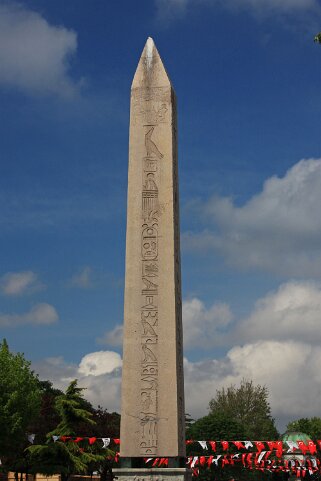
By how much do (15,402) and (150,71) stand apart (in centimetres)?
2348

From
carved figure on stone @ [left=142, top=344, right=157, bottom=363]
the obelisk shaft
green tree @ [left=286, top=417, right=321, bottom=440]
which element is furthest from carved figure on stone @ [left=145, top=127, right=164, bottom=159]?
green tree @ [left=286, top=417, right=321, bottom=440]

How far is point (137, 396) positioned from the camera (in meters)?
11.6

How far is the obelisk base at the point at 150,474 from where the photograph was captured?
11.3 m

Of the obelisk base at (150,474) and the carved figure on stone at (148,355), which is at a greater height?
the carved figure on stone at (148,355)

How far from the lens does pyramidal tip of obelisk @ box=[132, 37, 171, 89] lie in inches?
537

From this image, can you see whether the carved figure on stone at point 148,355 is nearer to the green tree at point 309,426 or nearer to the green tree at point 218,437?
the green tree at point 218,437

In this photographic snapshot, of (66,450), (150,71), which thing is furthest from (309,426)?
(150,71)

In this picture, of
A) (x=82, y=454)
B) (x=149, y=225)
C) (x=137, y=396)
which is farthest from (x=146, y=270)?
(x=82, y=454)

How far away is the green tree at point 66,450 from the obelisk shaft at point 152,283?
21406 mm

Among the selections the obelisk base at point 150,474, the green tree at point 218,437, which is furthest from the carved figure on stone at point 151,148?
the green tree at point 218,437

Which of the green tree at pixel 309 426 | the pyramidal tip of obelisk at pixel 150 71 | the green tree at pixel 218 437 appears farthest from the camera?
the green tree at pixel 309 426

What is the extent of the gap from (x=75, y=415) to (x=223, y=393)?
36405 millimetres

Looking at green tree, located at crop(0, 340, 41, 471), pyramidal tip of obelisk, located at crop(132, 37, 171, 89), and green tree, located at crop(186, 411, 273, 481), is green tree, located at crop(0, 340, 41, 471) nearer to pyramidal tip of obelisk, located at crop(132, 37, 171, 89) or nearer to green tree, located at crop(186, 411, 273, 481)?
green tree, located at crop(186, 411, 273, 481)

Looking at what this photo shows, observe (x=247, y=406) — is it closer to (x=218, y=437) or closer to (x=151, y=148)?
(x=218, y=437)
